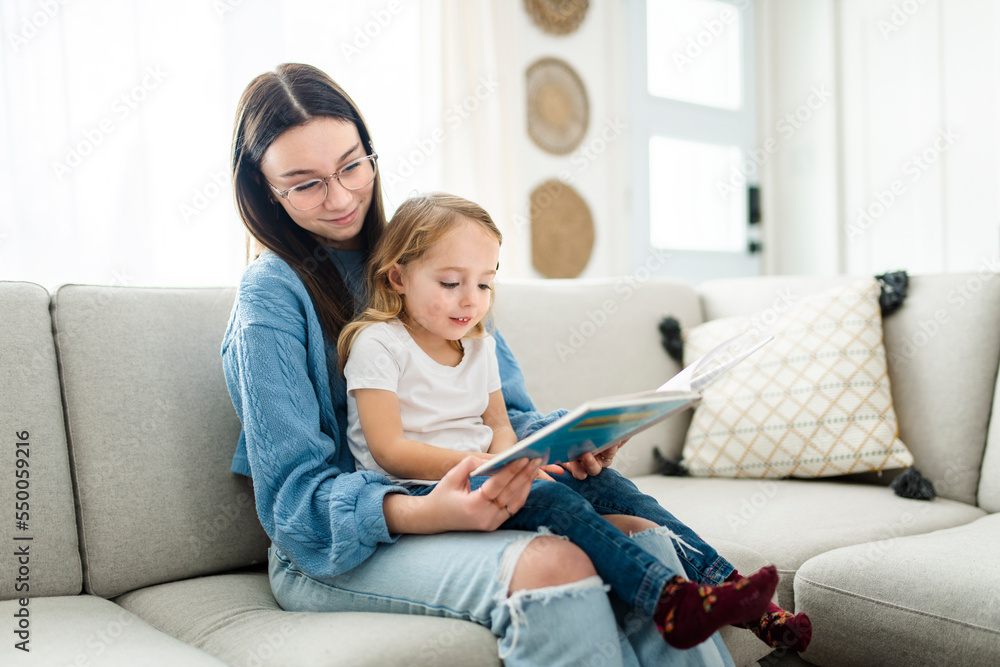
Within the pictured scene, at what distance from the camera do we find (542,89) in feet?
11.8

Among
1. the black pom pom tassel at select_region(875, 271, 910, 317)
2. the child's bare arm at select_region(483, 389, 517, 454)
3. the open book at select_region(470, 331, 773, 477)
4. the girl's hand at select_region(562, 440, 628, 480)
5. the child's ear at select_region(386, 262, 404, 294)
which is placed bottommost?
the girl's hand at select_region(562, 440, 628, 480)

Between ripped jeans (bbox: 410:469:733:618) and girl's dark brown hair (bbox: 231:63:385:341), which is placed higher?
girl's dark brown hair (bbox: 231:63:385:341)

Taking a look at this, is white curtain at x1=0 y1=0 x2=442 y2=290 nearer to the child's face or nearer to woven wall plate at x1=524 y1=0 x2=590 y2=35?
woven wall plate at x1=524 y1=0 x2=590 y2=35

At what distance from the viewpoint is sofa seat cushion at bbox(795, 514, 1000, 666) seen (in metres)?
1.14

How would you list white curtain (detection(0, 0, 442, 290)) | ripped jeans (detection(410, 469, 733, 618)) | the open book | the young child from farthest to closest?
white curtain (detection(0, 0, 442, 290)) < the young child < ripped jeans (detection(410, 469, 733, 618)) < the open book

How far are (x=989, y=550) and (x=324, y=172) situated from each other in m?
Result: 1.24

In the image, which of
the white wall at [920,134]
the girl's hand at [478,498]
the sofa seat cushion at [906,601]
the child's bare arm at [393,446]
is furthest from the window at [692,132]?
the girl's hand at [478,498]

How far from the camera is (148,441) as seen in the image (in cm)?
126

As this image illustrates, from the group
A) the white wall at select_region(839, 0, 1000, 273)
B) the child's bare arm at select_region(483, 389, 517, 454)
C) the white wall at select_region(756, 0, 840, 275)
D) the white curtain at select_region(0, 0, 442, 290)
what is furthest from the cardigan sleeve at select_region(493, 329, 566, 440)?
the white wall at select_region(756, 0, 840, 275)

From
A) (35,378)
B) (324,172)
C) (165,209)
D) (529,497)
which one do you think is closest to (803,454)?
(529,497)

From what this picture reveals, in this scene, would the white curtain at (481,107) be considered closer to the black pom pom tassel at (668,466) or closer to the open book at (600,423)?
the black pom pom tassel at (668,466)

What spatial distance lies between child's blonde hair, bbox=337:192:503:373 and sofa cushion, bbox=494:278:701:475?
531 mm

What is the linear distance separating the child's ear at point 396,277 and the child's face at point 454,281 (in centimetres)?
3

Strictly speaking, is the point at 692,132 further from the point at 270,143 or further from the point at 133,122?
the point at 270,143
